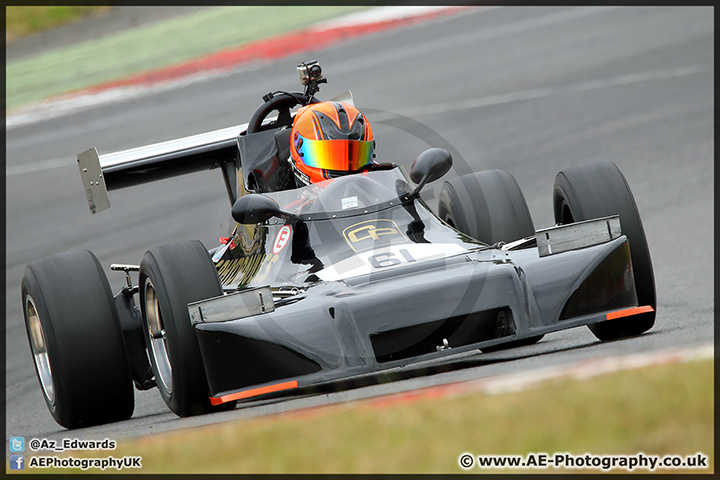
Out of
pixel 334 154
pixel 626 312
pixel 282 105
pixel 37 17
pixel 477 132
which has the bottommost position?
pixel 626 312

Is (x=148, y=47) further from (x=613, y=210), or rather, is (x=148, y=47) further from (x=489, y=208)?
(x=613, y=210)

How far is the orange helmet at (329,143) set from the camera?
22.0 feet

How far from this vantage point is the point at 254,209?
245 inches

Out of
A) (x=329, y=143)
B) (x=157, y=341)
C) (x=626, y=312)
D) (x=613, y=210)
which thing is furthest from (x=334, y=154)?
(x=626, y=312)

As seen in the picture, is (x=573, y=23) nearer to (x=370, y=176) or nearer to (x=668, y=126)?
(x=668, y=126)

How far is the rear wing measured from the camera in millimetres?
7883

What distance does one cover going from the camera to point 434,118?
1415 centimetres

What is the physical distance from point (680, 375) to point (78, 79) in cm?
1412

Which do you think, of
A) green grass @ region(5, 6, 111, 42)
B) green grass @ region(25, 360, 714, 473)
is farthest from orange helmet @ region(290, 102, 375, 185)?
green grass @ region(5, 6, 111, 42)

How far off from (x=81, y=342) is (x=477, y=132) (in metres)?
8.34

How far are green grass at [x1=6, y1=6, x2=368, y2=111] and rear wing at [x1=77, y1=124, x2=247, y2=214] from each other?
8.73 m

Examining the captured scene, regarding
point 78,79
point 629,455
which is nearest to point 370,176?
point 629,455

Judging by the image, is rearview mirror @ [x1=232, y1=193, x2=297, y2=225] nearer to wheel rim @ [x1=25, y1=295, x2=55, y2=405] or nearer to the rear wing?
wheel rim @ [x1=25, y1=295, x2=55, y2=405]

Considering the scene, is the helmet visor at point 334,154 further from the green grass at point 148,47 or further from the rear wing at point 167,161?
the green grass at point 148,47
